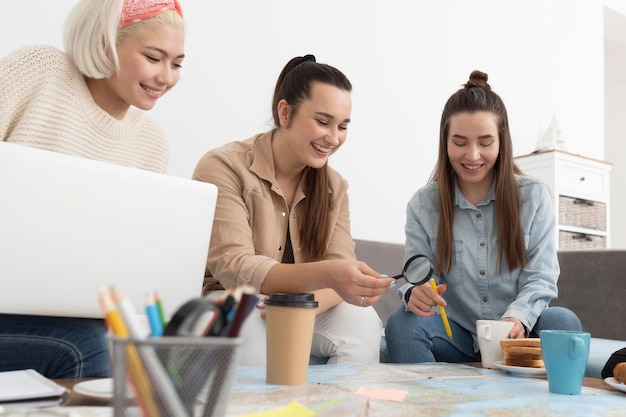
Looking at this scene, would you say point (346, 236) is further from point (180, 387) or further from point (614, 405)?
point (180, 387)

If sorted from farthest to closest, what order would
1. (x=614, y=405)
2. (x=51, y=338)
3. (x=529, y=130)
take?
(x=529, y=130)
(x=51, y=338)
(x=614, y=405)

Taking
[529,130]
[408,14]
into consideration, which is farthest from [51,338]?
[529,130]

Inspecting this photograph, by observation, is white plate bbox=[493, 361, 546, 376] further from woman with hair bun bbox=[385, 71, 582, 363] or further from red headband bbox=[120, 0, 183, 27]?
red headband bbox=[120, 0, 183, 27]

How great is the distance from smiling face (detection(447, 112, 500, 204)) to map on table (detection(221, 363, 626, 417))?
81 centimetres

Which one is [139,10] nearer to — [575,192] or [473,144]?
[473,144]

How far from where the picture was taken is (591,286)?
2326mm

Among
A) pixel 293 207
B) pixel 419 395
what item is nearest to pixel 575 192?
pixel 293 207

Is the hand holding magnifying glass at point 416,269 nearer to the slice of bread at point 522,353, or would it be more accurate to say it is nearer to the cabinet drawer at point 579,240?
the slice of bread at point 522,353

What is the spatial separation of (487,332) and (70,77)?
1.12 metres

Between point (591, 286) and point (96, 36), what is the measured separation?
1.98 metres

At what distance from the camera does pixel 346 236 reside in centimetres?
179

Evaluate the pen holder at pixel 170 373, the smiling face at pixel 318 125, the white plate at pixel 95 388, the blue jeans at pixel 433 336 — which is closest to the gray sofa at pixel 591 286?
the blue jeans at pixel 433 336

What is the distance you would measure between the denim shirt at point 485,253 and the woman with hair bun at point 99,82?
2.74 feet

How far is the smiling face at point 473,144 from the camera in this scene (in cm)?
174
